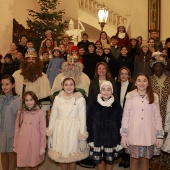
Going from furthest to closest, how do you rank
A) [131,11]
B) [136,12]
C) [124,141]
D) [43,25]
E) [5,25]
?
[131,11] → [136,12] → [5,25] → [43,25] → [124,141]

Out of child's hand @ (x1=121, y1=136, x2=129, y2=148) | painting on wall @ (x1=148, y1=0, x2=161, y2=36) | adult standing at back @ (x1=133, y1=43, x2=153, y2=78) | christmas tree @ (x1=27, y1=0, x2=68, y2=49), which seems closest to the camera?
child's hand @ (x1=121, y1=136, x2=129, y2=148)

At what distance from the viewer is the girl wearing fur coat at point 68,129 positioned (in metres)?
4.03

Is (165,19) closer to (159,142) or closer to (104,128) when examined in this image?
(159,142)

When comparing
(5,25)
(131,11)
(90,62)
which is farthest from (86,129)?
(131,11)

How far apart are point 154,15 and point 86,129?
10.8m

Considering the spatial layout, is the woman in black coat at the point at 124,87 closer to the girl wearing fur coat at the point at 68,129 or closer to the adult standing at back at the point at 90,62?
the girl wearing fur coat at the point at 68,129

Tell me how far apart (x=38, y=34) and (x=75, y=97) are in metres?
5.87

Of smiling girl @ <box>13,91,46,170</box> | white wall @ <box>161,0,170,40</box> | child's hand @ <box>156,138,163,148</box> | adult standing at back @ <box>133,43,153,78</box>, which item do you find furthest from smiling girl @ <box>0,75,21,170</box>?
white wall @ <box>161,0,170,40</box>

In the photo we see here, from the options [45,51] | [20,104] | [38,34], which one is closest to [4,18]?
[38,34]

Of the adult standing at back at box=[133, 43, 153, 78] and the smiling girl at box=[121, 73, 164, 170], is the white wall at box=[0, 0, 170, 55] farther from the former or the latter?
the smiling girl at box=[121, 73, 164, 170]

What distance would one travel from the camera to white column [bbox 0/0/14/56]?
9922 mm

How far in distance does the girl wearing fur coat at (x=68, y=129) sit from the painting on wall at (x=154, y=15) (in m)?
10.3

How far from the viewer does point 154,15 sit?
45.0 ft

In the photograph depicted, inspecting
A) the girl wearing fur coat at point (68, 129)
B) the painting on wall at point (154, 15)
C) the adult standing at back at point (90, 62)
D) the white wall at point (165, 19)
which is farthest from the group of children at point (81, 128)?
the painting on wall at point (154, 15)
